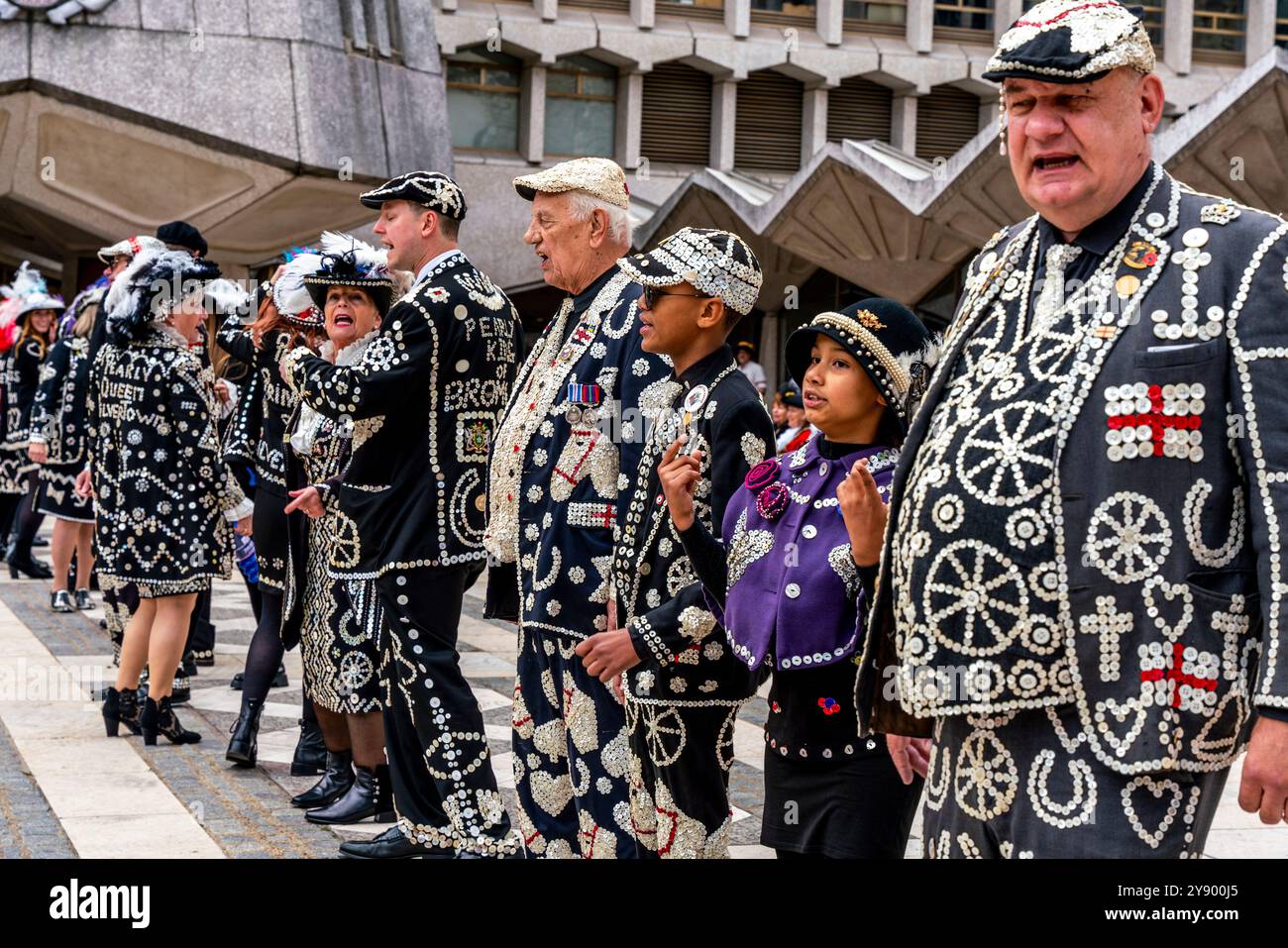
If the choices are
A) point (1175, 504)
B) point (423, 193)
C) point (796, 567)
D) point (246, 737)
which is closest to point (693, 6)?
point (246, 737)

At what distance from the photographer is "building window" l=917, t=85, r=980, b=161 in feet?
109

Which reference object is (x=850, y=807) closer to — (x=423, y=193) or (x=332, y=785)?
(x=423, y=193)

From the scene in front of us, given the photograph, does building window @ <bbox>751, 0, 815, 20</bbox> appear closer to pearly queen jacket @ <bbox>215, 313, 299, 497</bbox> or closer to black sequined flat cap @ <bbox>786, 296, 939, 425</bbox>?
pearly queen jacket @ <bbox>215, 313, 299, 497</bbox>

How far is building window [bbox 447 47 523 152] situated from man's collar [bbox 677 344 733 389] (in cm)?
2670

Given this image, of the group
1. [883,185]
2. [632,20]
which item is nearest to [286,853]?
[883,185]

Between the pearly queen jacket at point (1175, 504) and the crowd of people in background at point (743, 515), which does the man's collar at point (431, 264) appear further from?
the pearly queen jacket at point (1175, 504)

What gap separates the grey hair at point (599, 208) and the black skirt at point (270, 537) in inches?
98.8

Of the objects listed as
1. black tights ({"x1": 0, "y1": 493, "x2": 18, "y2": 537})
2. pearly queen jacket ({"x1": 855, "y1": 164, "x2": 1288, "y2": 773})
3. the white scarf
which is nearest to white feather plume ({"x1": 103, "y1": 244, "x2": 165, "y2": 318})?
the white scarf

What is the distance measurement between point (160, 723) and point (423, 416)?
108 inches

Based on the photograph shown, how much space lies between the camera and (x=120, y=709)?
7.88 m

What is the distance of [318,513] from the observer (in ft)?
20.6

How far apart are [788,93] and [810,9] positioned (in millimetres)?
1593

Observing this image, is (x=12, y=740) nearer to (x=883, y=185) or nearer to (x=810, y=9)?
(x=883, y=185)

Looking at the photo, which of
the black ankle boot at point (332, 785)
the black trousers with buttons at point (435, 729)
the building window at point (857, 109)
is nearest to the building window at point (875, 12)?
the building window at point (857, 109)
